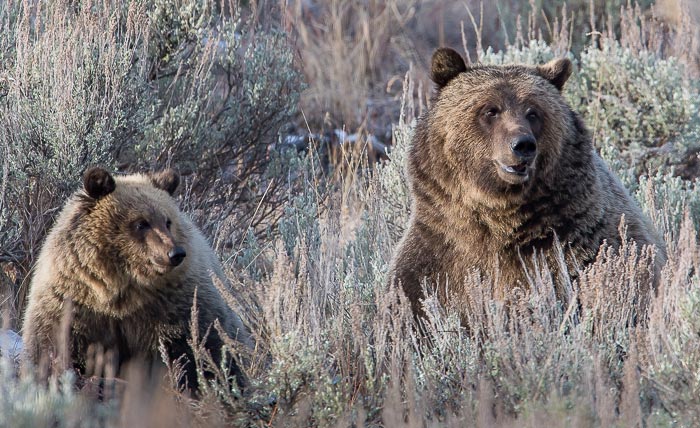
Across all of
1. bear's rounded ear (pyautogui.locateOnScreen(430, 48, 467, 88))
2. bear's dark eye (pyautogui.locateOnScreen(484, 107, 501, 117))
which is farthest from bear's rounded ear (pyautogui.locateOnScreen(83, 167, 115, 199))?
bear's dark eye (pyautogui.locateOnScreen(484, 107, 501, 117))

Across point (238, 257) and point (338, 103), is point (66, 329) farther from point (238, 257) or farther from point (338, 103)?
point (338, 103)

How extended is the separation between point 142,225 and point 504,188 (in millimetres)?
1902

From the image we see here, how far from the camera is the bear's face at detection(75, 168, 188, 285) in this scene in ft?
18.4

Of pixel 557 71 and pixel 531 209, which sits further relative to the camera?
pixel 557 71

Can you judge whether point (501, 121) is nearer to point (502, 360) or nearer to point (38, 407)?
point (502, 360)

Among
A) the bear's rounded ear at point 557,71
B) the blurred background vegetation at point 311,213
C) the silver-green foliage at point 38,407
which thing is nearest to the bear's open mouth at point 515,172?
the blurred background vegetation at point 311,213

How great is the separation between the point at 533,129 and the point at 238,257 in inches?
103

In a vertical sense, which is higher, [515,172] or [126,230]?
[515,172]

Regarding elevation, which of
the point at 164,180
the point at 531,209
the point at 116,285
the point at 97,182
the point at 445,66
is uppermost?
the point at 445,66

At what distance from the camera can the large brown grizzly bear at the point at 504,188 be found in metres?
5.77

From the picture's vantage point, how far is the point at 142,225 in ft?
18.8

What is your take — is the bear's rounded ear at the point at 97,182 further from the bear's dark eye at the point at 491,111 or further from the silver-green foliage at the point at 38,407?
the bear's dark eye at the point at 491,111

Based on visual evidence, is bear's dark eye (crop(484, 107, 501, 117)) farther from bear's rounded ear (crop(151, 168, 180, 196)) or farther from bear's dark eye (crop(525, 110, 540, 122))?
bear's rounded ear (crop(151, 168, 180, 196))

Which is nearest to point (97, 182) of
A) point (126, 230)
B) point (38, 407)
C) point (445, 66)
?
point (126, 230)
